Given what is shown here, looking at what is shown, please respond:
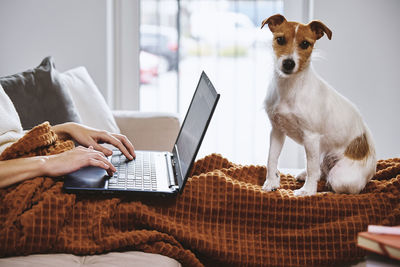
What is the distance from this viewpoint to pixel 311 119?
1.39 metres

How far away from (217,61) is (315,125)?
188 cm

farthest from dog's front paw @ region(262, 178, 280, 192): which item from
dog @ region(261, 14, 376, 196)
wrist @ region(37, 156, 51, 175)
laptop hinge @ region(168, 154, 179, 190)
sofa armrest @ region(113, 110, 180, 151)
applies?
sofa armrest @ region(113, 110, 180, 151)

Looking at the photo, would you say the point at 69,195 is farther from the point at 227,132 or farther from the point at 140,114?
the point at 227,132

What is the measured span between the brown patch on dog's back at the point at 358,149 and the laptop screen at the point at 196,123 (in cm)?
48

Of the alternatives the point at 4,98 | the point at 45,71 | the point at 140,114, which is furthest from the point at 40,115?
the point at 140,114

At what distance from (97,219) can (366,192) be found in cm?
78

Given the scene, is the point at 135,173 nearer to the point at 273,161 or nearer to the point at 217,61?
the point at 273,161

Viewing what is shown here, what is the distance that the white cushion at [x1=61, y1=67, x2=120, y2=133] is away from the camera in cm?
212

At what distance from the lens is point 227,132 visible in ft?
Answer: 10.7

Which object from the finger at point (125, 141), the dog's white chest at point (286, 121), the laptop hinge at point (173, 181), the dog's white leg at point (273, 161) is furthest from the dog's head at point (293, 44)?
the finger at point (125, 141)

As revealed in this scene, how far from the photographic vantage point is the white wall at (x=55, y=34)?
2.84 meters

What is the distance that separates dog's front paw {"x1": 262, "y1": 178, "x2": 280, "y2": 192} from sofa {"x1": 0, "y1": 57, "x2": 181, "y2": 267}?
37 cm

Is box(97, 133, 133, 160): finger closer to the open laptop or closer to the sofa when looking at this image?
the open laptop

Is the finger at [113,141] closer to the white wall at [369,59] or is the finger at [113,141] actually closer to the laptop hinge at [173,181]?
the laptop hinge at [173,181]
